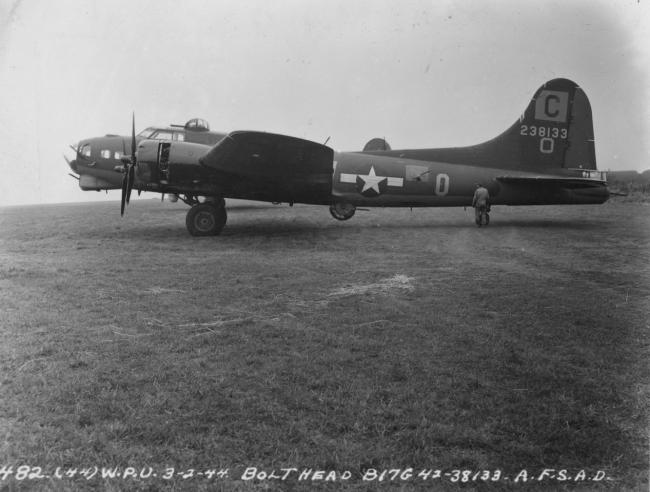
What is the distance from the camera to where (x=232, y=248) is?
360 inches

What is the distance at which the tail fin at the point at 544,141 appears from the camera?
12570 millimetres

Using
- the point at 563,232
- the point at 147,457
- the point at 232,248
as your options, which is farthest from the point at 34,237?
the point at 563,232

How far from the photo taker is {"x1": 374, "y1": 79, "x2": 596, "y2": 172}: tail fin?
12.6 metres

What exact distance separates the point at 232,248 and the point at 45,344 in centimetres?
541

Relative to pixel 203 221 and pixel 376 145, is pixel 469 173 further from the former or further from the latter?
pixel 203 221

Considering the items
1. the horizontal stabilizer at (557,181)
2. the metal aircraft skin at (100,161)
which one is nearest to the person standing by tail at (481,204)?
the horizontal stabilizer at (557,181)

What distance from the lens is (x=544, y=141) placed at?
12.8 meters

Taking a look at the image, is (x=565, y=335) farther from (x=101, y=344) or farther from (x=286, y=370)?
(x=101, y=344)

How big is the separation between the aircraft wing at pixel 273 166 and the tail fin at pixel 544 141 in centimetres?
275

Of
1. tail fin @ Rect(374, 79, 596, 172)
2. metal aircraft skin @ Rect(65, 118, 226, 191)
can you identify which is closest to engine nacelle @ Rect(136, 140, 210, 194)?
metal aircraft skin @ Rect(65, 118, 226, 191)

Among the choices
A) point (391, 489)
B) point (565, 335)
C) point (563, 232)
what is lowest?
point (391, 489)

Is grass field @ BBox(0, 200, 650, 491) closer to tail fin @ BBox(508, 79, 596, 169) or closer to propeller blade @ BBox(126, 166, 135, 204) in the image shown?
propeller blade @ BBox(126, 166, 135, 204)

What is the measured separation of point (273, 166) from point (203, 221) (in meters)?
2.06

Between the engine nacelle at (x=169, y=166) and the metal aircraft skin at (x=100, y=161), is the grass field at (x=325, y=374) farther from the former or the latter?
the metal aircraft skin at (x=100, y=161)
